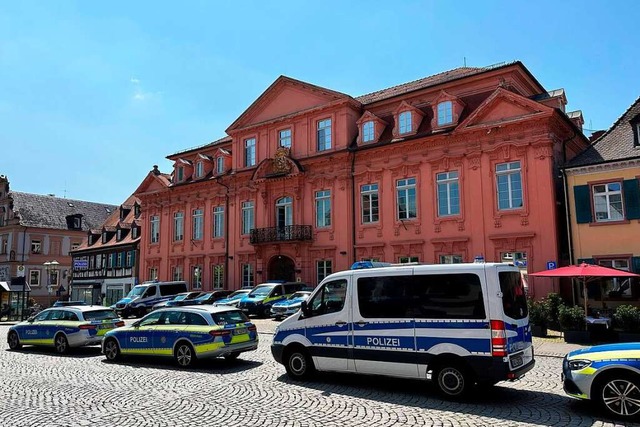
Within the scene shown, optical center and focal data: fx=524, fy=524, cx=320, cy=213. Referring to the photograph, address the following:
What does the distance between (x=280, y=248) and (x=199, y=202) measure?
9.13m

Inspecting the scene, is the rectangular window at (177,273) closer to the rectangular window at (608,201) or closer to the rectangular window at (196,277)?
the rectangular window at (196,277)

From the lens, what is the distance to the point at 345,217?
29547 mm

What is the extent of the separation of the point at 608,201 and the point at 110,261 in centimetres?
3931

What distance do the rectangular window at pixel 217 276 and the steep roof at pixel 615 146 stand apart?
22.7 m

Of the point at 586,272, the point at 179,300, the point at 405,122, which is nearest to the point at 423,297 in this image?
the point at 586,272

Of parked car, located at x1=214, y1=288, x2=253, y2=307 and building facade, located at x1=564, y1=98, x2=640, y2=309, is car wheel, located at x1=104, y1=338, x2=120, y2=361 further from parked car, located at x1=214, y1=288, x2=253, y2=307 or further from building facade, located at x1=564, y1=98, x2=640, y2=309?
building facade, located at x1=564, y1=98, x2=640, y2=309

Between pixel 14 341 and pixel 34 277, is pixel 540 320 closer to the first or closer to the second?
pixel 14 341

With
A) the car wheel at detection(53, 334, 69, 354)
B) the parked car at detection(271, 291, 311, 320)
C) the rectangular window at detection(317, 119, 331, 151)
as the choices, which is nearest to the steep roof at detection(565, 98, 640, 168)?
the parked car at detection(271, 291, 311, 320)

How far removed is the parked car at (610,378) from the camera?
7.49 meters

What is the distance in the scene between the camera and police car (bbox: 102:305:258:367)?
12.5 metres

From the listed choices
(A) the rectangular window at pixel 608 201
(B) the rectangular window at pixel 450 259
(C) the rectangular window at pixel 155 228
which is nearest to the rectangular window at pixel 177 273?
(C) the rectangular window at pixel 155 228

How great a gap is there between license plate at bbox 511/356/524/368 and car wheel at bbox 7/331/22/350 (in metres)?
16.0

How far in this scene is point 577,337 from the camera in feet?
54.6

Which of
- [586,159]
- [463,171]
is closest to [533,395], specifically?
[586,159]
